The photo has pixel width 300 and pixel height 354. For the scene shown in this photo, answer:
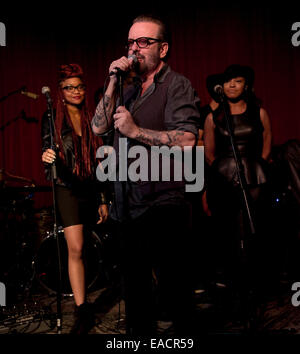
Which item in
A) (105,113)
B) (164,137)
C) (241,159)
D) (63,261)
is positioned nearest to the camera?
(164,137)

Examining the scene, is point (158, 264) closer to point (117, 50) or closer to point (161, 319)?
point (161, 319)

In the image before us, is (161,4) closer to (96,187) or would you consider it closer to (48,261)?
(96,187)

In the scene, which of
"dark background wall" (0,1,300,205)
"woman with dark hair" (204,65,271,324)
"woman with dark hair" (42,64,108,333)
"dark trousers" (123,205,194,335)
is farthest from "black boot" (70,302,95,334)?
"dark background wall" (0,1,300,205)

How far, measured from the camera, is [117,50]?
5348 mm

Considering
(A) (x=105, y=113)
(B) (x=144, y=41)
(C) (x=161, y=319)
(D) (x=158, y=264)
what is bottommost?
(C) (x=161, y=319)

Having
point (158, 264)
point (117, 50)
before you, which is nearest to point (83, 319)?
point (158, 264)

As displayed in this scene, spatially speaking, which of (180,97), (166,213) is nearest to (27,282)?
(166,213)

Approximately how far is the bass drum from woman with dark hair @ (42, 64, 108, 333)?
0.83 meters

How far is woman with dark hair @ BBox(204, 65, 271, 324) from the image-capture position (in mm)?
3168

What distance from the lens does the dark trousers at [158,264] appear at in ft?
5.34

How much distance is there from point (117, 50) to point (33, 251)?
10.1 feet

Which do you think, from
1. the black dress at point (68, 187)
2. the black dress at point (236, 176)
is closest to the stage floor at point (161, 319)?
the black dress at point (236, 176)

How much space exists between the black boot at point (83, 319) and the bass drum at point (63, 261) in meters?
0.96

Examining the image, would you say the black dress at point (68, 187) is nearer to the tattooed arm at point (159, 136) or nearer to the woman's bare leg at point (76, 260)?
the woman's bare leg at point (76, 260)
